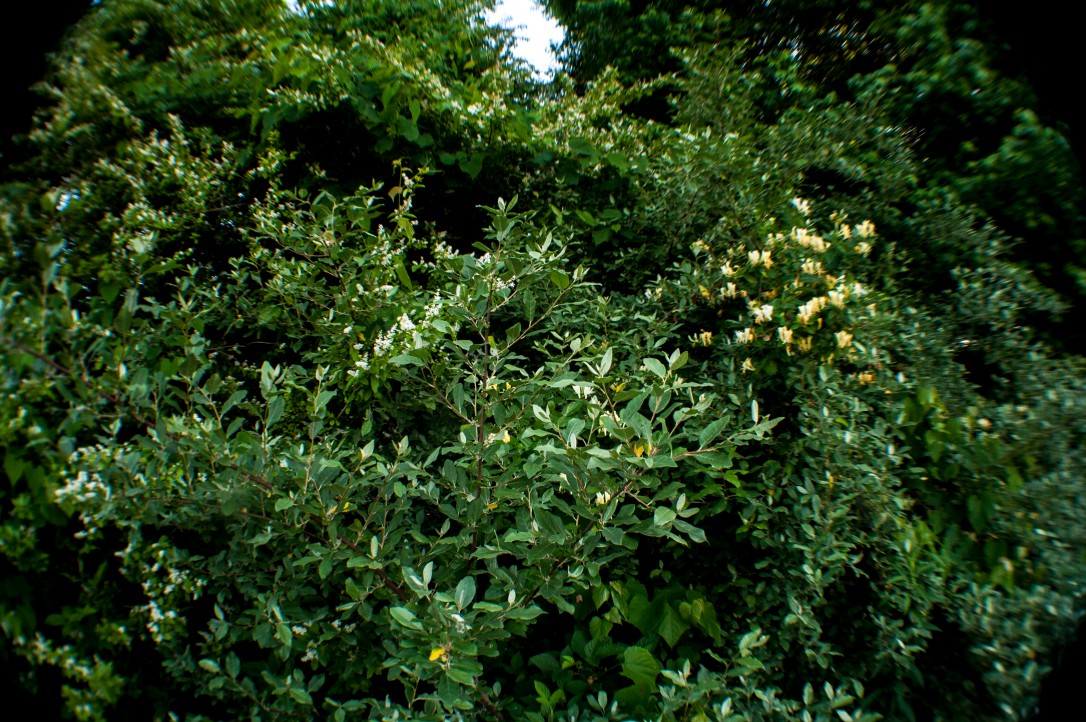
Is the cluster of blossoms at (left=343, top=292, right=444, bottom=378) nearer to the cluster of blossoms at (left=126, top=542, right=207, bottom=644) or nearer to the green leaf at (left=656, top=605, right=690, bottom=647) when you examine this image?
the cluster of blossoms at (left=126, top=542, right=207, bottom=644)

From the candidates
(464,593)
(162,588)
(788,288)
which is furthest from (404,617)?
(788,288)

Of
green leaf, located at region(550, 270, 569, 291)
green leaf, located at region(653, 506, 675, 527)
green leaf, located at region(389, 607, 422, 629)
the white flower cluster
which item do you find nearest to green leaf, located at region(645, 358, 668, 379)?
green leaf, located at region(653, 506, 675, 527)

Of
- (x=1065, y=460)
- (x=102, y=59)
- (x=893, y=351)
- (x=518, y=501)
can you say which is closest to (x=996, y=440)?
(x=1065, y=460)

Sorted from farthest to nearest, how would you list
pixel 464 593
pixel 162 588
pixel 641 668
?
pixel 641 668
pixel 162 588
pixel 464 593

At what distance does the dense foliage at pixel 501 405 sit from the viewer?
54.0 inches

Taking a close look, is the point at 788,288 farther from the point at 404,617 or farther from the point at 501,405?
the point at 404,617

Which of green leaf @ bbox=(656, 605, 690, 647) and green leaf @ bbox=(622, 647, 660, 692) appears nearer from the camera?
green leaf @ bbox=(622, 647, 660, 692)

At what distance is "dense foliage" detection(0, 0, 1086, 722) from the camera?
1.37 metres

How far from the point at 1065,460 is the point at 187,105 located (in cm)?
510

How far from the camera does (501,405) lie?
68.2 inches

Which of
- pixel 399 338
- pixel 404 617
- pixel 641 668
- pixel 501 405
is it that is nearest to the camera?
→ pixel 404 617

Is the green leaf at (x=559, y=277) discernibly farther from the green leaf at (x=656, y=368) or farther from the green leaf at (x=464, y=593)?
the green leaf at (x=464, y=593)

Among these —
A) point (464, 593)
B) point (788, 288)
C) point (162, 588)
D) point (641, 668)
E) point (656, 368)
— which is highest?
point (788, 288)

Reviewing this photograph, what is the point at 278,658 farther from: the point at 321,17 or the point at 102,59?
the point at 321,17
